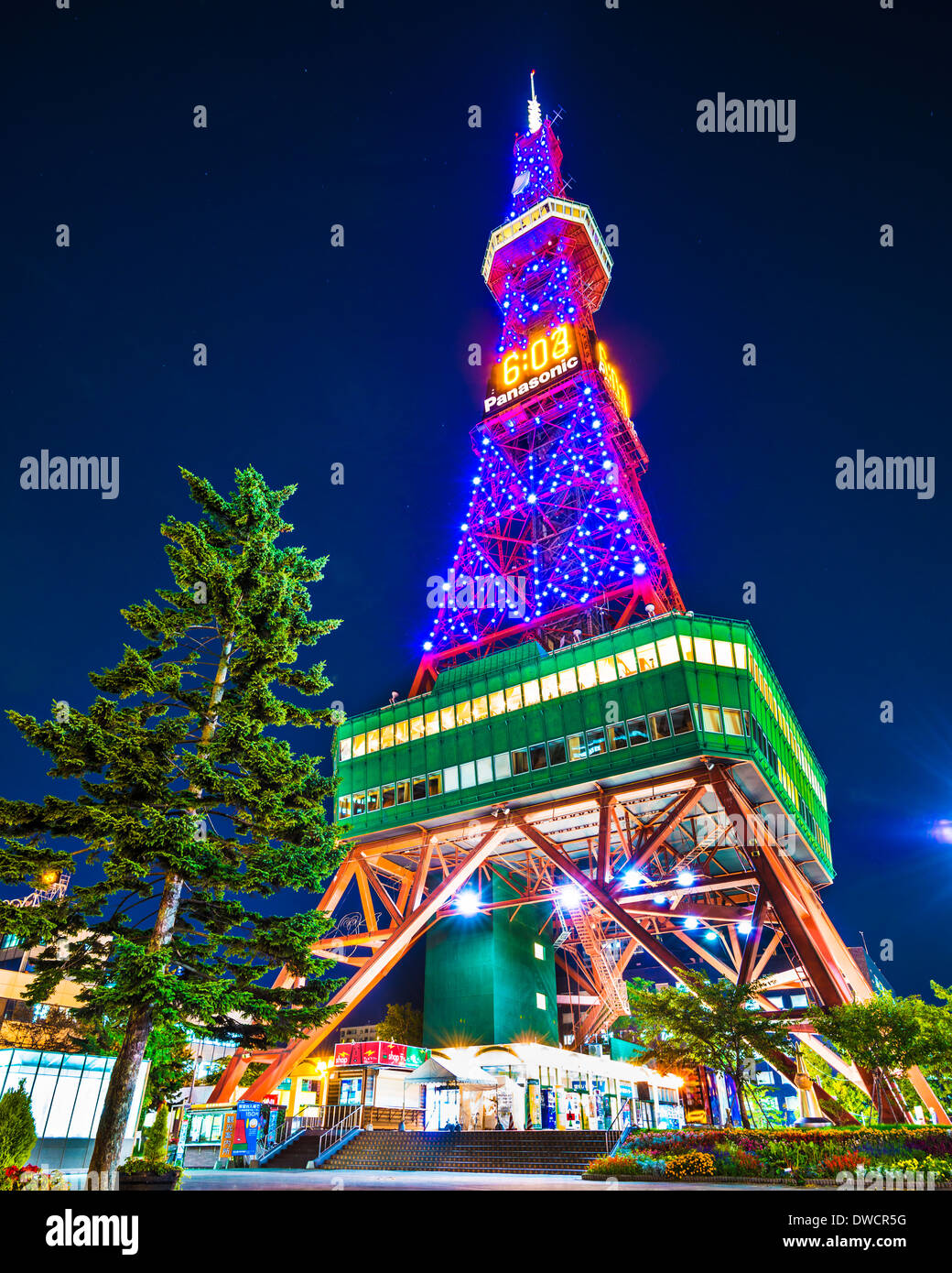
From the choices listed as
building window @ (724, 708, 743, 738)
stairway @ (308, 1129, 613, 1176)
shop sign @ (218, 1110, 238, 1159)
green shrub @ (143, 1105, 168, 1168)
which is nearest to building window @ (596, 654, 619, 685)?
building window @ (724, 708, 743, 738)

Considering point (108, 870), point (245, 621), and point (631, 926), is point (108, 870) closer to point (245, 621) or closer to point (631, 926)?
point (245, 621)

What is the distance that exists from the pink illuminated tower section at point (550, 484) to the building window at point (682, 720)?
10933 millimetres

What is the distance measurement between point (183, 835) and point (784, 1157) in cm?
1825

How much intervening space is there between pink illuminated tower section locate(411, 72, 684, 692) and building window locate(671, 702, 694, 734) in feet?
35.9

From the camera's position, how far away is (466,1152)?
27766 millimetres

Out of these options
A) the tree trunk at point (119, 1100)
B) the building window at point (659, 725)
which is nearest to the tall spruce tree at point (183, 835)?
the tree trunk at point (119, 1100)

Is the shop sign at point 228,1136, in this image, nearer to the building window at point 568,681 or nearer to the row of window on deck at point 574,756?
the row of window on deck at point 574,756

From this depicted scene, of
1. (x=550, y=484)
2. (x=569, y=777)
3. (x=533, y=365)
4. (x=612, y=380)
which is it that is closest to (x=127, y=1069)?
(x=569, y=777)

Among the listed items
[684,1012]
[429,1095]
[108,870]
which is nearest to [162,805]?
[108,870]

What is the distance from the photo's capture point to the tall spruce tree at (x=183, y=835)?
53.1 feet

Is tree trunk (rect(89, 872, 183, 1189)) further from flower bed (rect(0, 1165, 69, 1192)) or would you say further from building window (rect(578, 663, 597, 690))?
building window (rect(578, 663, 597, 690))

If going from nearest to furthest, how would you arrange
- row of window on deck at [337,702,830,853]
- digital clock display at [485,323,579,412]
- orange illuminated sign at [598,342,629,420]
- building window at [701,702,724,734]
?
building window at [701,702,724,734] < row of window on deck at [337,702,830,853] < orange illuminated sign at [598,342,629,420] < digital clock display at [485,323,579,412]

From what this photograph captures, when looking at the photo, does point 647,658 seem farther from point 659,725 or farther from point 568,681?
point 568,681

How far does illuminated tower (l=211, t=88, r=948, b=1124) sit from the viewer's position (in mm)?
37688
